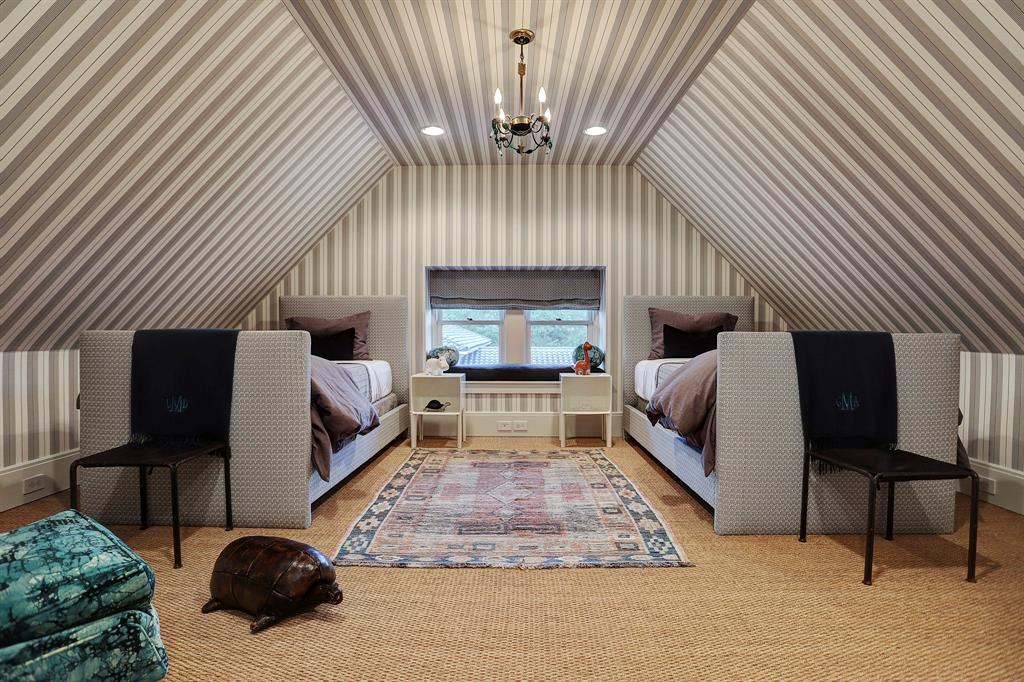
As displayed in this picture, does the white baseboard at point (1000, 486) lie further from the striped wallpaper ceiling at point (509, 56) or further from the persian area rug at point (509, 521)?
the striped wallpaper ceiling at point (509, 56)

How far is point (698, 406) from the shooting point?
261 cm

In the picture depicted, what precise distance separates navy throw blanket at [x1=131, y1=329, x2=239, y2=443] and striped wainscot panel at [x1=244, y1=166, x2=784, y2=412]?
2392mm

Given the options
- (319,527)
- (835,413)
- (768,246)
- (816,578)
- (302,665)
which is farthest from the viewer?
(768,246)

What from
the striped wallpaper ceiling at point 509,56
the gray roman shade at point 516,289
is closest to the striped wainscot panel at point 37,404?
the striped wallpaper ceiling at point 509,56

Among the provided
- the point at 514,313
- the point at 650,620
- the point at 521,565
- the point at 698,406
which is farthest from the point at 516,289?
the point at 650,620

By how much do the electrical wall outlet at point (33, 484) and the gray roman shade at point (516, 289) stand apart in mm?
2967

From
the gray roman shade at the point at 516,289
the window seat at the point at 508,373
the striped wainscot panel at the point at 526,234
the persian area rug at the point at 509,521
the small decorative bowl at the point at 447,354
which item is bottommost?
the persian area rug at the point at 509,521

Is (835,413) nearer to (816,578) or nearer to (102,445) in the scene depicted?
(816,578)

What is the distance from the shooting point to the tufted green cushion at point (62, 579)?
1120 millimetres

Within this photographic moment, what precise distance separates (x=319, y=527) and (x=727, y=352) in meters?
1.87

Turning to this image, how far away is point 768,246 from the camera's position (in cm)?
399

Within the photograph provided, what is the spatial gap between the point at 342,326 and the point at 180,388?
2.06m

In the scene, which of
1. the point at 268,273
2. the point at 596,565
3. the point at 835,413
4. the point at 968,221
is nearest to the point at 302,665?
the point at 596,565

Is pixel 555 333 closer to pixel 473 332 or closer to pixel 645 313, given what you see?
pixel 473 332
